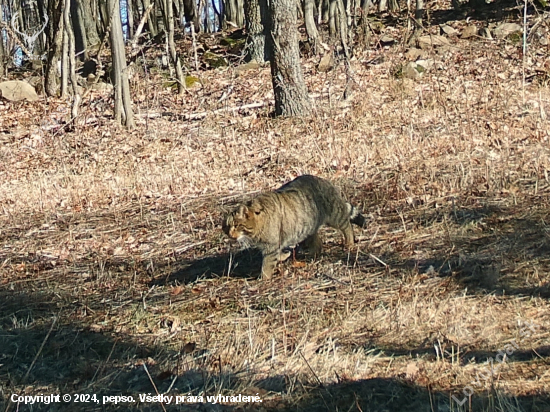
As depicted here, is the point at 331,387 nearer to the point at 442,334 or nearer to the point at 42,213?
the point at 442,334

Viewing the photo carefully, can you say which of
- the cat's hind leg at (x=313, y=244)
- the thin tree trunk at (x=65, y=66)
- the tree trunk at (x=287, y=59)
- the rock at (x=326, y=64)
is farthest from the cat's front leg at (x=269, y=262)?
the thin tree trunk at (x=65, y=66)

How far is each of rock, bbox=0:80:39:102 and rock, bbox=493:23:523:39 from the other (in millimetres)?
12803

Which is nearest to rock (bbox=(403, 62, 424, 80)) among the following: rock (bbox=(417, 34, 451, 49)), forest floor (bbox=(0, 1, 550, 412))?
forest floor (bbox=(0, 1, 550, 412))

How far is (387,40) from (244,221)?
16204 mm

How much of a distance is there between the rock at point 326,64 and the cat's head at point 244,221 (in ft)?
43.4

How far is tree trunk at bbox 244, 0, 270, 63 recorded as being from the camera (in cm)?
2211

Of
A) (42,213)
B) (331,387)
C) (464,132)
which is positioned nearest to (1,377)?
(331,387)

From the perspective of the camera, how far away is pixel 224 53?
25.0m

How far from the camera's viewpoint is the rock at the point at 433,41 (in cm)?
1925

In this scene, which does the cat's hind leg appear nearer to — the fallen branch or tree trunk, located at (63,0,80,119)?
the fallen branch

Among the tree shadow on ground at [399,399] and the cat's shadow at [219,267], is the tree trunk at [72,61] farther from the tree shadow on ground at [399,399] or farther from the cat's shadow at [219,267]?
the tree shadow on ground at [399,399]

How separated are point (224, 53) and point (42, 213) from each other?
15254 millimetres

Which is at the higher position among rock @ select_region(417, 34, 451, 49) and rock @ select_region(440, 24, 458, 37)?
rock @ select_region(440, 24, 458, 37)

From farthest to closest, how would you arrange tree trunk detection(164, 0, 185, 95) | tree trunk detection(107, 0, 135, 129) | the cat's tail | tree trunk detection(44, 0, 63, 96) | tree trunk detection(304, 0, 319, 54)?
tree trunk detection(304, 0, 319, 54), tree trunk detection(44, 0, 63, 96), tree trunk detection(164, 0, 185, 95), tree trunk detection(107, 0, 135, 129), the cat's tail
